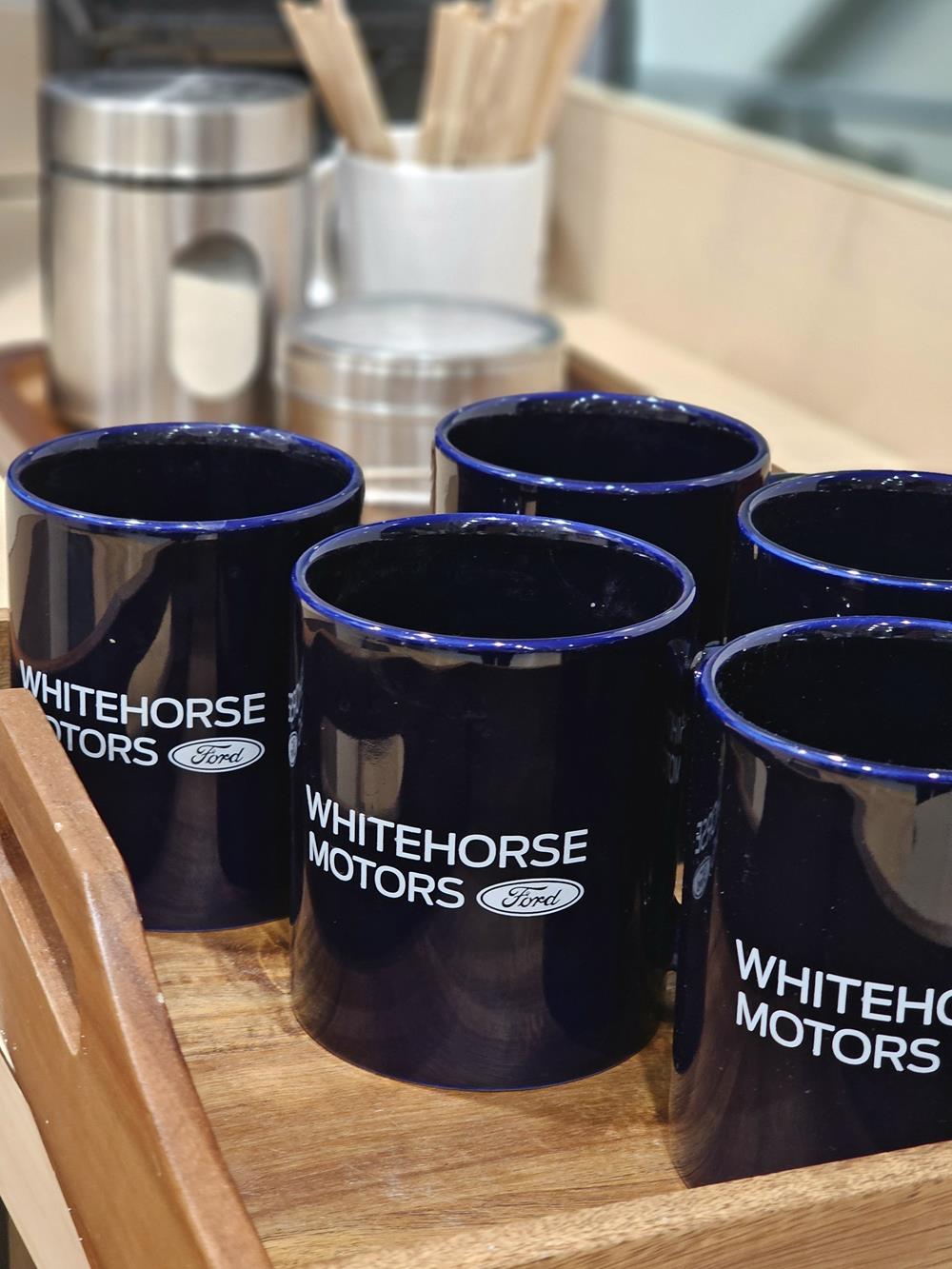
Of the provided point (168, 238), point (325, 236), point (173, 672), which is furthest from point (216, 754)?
point (325, 236)

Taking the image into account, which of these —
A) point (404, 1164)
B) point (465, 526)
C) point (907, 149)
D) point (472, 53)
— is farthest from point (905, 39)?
point (404, 1164)

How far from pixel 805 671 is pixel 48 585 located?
185mm

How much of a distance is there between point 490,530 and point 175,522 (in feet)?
0.26

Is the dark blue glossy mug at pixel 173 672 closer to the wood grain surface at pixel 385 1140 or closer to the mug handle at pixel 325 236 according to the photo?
the wood grain surface at pixel 385 1140

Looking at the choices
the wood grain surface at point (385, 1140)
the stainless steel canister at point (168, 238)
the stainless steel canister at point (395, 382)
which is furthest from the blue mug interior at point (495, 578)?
the stainless steel canister at point (168, 238)

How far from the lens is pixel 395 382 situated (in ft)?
2.78

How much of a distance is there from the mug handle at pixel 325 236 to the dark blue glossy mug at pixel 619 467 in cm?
53

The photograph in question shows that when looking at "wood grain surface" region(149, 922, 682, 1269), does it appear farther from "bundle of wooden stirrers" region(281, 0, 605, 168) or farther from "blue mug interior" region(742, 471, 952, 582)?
"bundle of wooden stirrers" region(281, 0, 605, 168)

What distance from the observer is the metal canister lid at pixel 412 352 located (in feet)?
2.78

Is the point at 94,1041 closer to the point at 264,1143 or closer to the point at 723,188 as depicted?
the point at 264,1143

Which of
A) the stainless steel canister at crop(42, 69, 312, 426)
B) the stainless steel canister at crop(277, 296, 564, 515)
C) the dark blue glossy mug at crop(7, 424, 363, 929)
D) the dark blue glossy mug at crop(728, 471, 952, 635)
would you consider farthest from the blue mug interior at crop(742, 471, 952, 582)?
the stainless steel canister at crop(42, 69, 312, 426)

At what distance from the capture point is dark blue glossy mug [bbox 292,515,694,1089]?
346mm

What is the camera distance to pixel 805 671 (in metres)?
0.36

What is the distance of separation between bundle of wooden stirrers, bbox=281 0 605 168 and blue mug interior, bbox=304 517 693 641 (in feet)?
2.09
